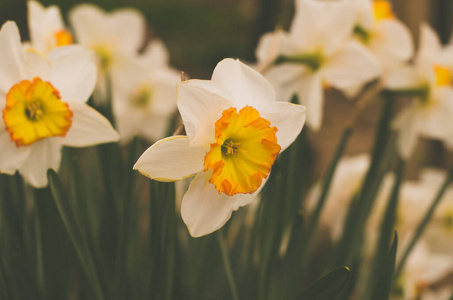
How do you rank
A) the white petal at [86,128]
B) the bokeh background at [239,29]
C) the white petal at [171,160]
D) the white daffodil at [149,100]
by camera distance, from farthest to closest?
the bokeh background at [239,29], the white daffodil at [149,100], the white petal at [86,128], the white petal at [171,160]

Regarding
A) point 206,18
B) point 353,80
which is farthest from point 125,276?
point 206,18

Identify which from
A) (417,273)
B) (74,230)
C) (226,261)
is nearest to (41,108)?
(74,230)

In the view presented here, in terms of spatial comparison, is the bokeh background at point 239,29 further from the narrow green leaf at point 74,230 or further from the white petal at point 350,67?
the narrow green leaf at point 74,230

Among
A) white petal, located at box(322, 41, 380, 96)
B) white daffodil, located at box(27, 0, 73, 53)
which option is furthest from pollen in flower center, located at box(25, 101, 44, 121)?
white petal, located at box(322, 41, 380, 96)

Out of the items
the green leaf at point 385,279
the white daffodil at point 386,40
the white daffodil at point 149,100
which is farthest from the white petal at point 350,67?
the white daffodil at point 149,100

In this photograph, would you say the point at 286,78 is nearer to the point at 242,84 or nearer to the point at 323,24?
the point at 323,24

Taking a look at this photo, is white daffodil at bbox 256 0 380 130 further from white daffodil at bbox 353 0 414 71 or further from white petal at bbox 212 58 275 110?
white petal at bbox 212 58 275 110

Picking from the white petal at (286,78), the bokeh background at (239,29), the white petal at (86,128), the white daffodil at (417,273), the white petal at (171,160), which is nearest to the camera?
the white petal at (171,160)
